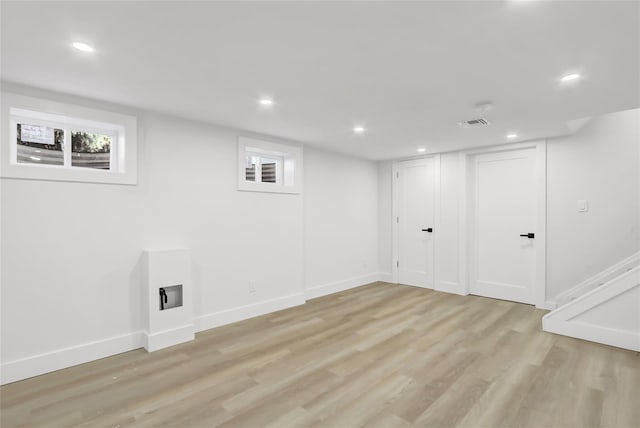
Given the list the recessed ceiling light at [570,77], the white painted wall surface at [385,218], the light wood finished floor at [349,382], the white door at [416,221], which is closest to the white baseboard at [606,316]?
the light wood finished floor at [349,382]

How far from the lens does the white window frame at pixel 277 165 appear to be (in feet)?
12.8

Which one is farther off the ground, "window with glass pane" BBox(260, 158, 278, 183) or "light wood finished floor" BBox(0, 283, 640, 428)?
"window with glass pane" BBox(260, 158, 278, 183)

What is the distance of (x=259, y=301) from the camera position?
4.04m

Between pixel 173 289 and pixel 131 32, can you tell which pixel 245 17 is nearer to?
pixel 131 32

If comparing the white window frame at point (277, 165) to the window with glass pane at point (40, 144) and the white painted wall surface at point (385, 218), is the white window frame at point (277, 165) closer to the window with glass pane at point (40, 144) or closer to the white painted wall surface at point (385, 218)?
the window with glass pane at point (40, 144)

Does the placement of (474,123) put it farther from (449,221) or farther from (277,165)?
(277,165)

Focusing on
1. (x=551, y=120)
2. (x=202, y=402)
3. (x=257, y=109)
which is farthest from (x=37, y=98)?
(x=551, y=120)

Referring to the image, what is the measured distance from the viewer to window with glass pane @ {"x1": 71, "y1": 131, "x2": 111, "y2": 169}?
290cm

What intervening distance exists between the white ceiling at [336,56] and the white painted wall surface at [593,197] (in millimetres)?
1056

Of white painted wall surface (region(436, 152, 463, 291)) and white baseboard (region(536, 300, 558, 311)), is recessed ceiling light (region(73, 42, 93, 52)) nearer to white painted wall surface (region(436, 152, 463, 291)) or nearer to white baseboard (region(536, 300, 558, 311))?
white painted wall surface (region(436, 152, 463, 291))

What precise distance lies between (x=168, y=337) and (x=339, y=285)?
2869 mm

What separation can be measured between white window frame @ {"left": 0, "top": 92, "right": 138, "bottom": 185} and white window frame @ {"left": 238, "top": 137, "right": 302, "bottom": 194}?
46.8 inches

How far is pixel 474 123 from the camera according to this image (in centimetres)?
352

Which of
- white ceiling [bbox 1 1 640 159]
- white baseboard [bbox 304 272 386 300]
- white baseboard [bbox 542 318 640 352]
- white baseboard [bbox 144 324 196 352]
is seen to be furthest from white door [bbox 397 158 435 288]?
white baseboard [bbox 144 324 196 352]
